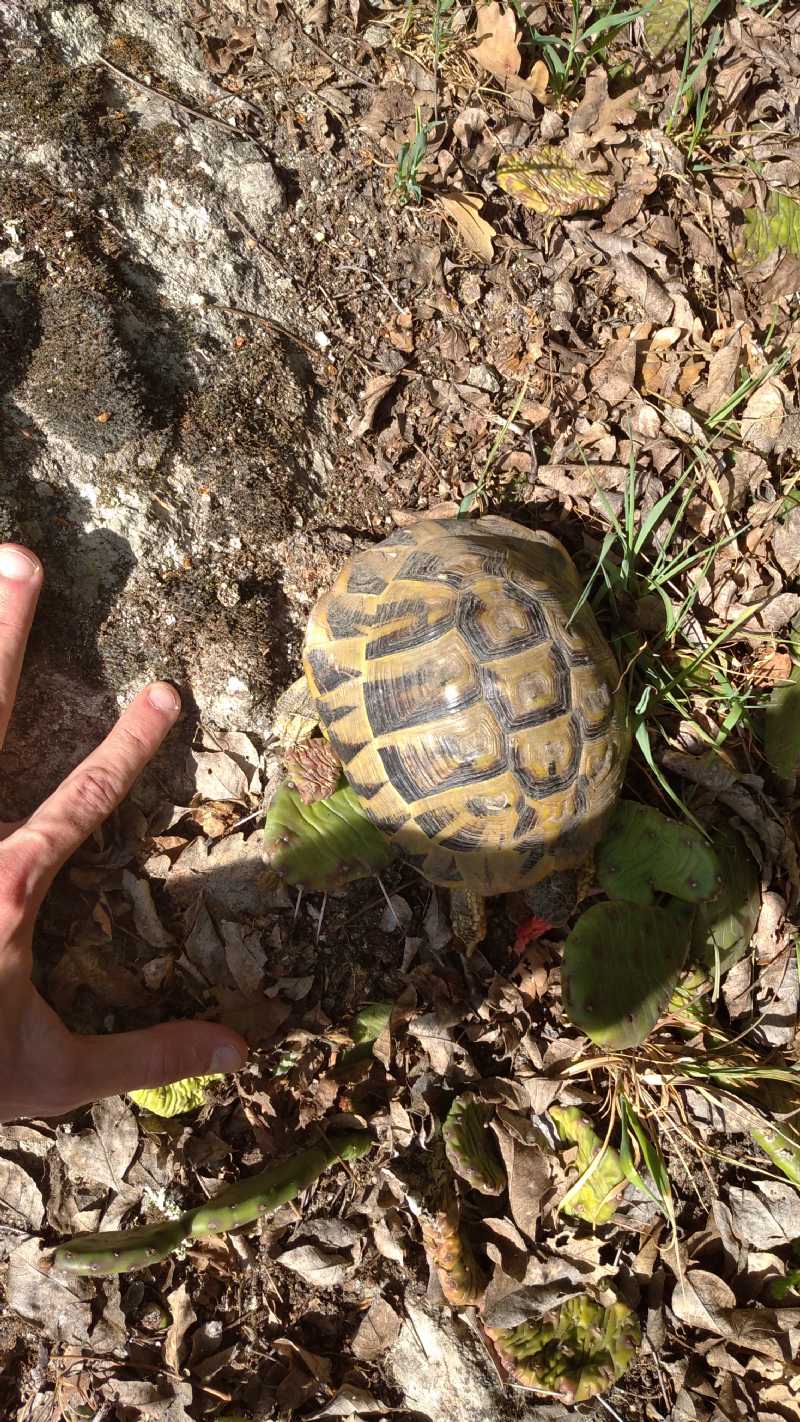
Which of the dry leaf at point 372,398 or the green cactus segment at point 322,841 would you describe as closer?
the green cactus segment at point 322,841

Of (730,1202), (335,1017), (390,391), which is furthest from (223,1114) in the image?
(390,391)

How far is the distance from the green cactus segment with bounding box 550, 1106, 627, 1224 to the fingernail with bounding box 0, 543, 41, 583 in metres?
2.72

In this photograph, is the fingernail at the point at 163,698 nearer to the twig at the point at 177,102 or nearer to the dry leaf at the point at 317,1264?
the dry leaf at the point at 317,1264

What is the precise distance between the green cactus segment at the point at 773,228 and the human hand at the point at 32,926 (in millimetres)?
3210

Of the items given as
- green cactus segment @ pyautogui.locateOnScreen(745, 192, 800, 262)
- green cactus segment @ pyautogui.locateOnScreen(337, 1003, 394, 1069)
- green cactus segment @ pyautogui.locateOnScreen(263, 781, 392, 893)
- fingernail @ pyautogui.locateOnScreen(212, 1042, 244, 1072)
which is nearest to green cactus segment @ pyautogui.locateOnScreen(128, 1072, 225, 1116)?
fingernail @ pyautogui.locateOnScreen(212, 1042, 244, 1072)

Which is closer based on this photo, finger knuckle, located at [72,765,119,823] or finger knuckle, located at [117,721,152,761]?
finger knuckle, located at [72,765,119,823]

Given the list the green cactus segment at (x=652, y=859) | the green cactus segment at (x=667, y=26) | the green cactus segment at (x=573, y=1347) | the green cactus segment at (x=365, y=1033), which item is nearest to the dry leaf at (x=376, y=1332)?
the green cactus segment at (x=573, y=1347)

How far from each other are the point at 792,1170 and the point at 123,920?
261 centimetres

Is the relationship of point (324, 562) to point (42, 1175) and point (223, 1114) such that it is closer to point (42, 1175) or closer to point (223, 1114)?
point (223, 1114)

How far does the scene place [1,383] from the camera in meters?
2.89

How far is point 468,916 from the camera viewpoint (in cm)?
317

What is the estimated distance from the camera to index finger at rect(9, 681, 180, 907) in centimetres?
275

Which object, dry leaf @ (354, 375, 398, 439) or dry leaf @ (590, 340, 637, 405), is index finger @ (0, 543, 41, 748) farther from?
dry leaf @ (590, 340, 637, 405)

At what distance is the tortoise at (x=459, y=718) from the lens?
2785mm
